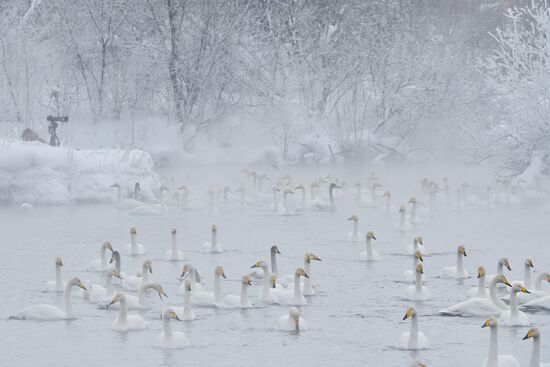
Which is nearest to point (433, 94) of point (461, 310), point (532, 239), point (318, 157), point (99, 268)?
point (318, 157)

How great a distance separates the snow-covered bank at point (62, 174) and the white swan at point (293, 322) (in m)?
17.0

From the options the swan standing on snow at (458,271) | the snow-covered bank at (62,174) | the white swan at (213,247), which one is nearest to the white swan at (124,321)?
the swan standing on snow at (458,271)

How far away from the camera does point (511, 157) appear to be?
112 ft

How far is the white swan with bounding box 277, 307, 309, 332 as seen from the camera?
15008 mm

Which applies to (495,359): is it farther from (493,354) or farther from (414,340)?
(414,340)

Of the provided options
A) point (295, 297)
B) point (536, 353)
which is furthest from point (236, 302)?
point (536, 353)

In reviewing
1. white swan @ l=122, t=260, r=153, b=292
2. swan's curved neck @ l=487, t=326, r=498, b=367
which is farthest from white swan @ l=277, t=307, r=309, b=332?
white swan @ l=122, t=260, r=153, b=292

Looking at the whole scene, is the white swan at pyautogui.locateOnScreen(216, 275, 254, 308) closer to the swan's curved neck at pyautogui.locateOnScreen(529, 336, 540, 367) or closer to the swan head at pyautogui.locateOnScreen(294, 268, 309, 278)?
the swan head at pyautogui.locateOnScreen(294, 268, 309, 278)

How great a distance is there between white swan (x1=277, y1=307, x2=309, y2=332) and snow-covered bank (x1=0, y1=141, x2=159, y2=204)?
1704 centimetres

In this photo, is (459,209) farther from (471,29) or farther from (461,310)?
(471,29)

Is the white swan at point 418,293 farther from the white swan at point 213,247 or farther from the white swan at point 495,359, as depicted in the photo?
the white swan at point 213,247

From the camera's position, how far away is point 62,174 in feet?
104

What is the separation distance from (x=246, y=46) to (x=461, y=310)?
32.5m

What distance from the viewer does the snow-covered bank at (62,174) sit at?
102 feet
